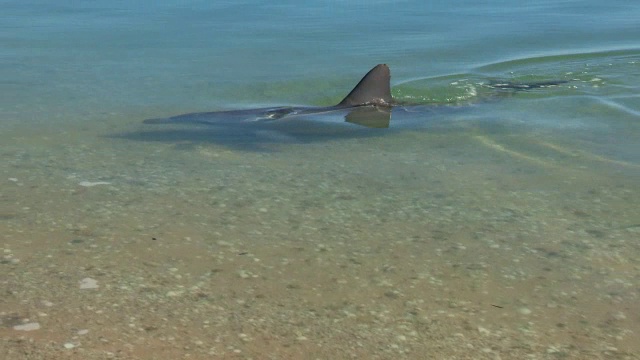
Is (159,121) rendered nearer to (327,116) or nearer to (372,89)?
(327,116)

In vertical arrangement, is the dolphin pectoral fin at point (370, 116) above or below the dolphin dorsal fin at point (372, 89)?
below

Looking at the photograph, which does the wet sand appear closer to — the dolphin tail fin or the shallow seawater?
the shallow seawater

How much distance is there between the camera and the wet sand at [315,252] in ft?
14.1

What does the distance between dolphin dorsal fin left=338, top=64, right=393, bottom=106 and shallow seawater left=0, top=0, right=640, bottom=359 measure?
0.89 ft

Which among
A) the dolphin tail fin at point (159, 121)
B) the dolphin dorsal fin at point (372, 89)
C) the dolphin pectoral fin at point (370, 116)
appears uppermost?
the dolphin dorsal fin at point (372, 89)

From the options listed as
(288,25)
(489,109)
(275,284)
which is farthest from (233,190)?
(288,25)

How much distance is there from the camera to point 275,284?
16.0ft

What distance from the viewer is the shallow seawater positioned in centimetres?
440

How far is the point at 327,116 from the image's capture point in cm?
850

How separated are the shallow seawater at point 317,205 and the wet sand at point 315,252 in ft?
0.05

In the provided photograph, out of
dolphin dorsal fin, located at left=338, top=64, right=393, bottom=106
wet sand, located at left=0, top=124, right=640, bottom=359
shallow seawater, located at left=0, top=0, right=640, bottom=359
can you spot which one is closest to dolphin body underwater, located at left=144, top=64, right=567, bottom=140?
dolphin dorsal fin, located at left=338, top=64, right=393, bottom=106

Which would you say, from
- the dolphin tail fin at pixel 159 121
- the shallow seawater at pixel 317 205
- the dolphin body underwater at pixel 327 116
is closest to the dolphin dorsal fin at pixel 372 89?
the dolphin body underwater at pixel 327 116

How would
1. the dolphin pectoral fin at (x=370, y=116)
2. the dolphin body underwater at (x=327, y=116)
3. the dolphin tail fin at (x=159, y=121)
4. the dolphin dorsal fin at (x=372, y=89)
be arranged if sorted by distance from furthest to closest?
the dolphin dorsal fin at (x=372, y=89) → the dolphin pectoral fin at (x=370, y=116) → the dolphin tail fin at (x=159, y=121) → the dolphin body underwater at (x=327, y=116)

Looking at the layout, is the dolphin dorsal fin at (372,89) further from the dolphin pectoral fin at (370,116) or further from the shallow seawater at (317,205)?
the shallow seawater at (317,205)
